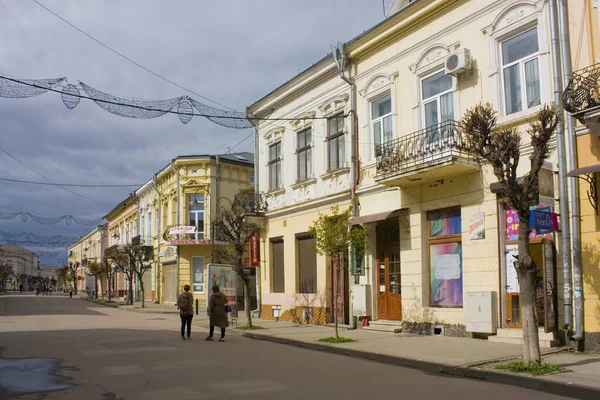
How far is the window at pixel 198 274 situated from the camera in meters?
37.9

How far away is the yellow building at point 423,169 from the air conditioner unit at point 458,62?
3 cm

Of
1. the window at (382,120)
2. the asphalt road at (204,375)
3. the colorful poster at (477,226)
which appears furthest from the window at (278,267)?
the colorful poster at (477,226)

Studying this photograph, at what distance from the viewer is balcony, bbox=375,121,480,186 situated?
46.7 feet

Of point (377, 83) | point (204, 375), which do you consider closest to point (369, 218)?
point (377, 83)

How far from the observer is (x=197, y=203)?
126 ft

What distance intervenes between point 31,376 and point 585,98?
37.4 feet

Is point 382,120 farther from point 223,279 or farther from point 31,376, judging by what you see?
point 31,376

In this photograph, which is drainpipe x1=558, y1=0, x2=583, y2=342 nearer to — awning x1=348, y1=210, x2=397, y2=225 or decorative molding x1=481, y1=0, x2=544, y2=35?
decorative molding x1=481, y1=0, x2=544, y2=35

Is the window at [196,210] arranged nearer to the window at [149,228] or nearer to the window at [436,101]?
the window at [149,228]

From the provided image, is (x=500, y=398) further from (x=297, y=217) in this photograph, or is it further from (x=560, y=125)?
(x=297, y=217)

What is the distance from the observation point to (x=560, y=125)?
40.8 ft

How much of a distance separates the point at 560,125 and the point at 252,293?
25099 mm

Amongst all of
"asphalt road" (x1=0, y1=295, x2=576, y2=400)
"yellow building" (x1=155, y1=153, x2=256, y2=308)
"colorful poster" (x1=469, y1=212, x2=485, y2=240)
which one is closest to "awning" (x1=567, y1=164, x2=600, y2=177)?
"colorful poster" (x1=469, y1=212, x2=485, y2=240)

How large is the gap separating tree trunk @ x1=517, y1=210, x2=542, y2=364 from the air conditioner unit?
5.88m
